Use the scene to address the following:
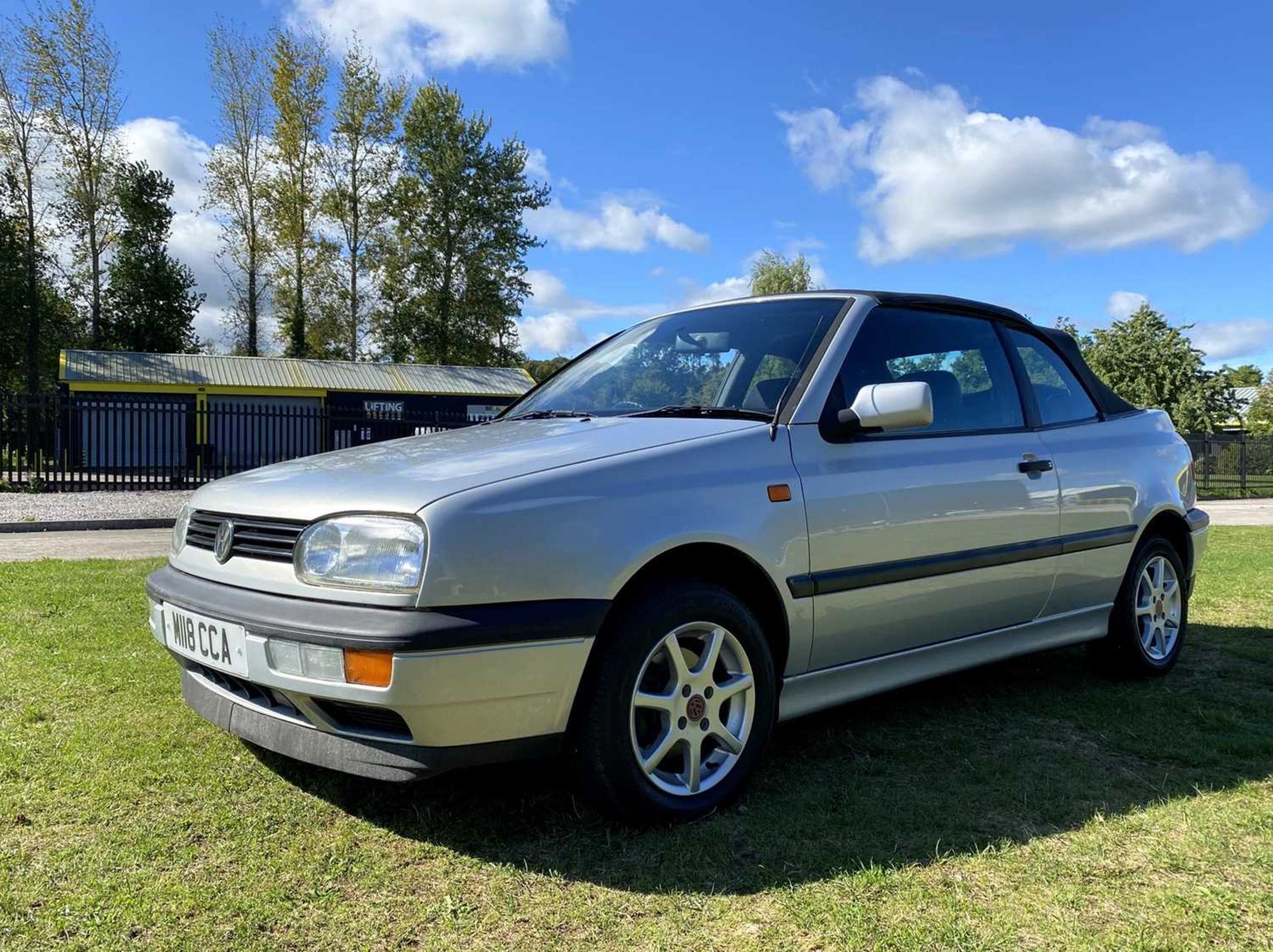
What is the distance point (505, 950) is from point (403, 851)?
0.56 metres

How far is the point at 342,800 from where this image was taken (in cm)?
273

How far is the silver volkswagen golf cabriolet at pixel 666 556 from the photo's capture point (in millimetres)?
2270

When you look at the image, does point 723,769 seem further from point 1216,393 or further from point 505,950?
point 1216,393

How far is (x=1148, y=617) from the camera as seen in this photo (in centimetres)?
430

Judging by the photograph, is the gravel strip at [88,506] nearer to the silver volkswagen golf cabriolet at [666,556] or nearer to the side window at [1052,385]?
the silver volkswagen golf cabriolet at [666,556]

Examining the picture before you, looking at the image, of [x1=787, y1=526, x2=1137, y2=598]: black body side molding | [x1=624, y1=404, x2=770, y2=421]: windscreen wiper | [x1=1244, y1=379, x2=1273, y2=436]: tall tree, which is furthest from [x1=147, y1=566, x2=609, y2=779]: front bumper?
[x1=1244, y1=379, x2=1273, y2=436]: tall tree

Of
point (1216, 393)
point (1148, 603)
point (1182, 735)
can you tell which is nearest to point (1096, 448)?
point (1148, 603)

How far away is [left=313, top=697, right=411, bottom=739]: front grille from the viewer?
227 cm

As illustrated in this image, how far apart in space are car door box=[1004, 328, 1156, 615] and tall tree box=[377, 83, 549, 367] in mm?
35078

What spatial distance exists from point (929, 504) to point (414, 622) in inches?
72.9

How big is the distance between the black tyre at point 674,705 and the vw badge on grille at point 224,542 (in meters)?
1.11

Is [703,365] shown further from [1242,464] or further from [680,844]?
[1242,464]

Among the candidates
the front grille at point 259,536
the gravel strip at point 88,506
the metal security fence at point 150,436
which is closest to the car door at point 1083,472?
the front grille at point 259,536

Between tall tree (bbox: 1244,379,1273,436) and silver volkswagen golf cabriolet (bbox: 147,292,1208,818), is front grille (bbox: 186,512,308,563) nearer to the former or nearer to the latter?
silver volkswagen golf cabriolet (bbox: 147,292,1208,818)
